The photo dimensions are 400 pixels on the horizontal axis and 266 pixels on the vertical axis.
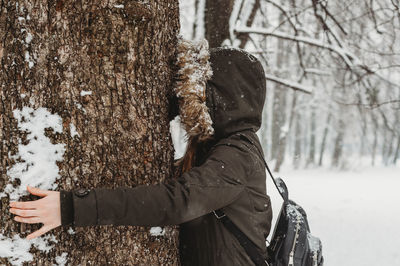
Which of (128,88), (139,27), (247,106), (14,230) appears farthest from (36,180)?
(247,106)

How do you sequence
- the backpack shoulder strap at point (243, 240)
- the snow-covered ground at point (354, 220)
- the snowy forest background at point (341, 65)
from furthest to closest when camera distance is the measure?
the snow-covered ground at point (354, 220), the snowy forest background at point (341, 65), the backpack shoulder strap at point (243, 240)

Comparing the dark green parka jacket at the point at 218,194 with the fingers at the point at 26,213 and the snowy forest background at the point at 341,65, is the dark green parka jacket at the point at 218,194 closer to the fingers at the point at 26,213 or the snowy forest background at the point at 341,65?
the fingers at the point at 26,213

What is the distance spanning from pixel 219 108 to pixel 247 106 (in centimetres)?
14

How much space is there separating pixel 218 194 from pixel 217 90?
1.84ft

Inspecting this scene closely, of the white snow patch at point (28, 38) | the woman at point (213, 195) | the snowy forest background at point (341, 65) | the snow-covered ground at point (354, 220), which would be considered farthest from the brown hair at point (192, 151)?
the snow-covered ground at point (354, 220)

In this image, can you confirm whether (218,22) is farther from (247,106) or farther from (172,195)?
(172,195)

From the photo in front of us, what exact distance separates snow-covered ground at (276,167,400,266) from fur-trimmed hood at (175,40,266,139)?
5289mm

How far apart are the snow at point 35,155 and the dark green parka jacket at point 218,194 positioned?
0.51 ft

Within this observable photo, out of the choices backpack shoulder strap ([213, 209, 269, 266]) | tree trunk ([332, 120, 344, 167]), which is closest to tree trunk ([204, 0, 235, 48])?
backpack shoulder strap ([213, 209, 269, 266])

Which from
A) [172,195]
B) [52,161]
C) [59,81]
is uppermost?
[59,81]

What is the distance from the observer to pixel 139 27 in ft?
5.14

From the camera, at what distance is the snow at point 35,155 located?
136 centimetres

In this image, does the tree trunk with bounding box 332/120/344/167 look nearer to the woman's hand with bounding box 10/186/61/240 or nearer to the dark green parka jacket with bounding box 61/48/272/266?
the dark green parka jacket with bounding box 61/48/272/266

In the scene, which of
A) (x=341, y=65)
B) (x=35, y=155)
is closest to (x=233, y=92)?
(x=35, y=155)
